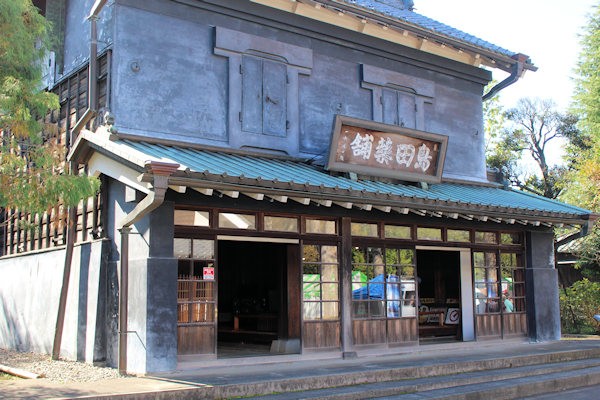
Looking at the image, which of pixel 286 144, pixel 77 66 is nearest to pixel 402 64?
pixel 286 144

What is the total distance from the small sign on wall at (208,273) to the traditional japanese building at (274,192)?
0.03 metres

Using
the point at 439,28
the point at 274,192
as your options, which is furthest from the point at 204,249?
the point at 439,28

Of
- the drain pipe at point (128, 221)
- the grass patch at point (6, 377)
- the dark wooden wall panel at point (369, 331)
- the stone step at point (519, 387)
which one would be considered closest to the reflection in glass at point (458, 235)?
the dark wooden wall panel at point (369, 331)

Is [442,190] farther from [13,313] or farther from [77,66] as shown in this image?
[13,313]

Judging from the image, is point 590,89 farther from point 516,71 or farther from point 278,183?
→ point 278,183

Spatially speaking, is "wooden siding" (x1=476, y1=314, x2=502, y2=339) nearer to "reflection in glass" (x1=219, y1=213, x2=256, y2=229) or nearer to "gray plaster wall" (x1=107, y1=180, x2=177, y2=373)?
"reflection in glass" (x1=219, y1=213, x2=256, y2=229)

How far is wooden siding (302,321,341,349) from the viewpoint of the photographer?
11.2 meters

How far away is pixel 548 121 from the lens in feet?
119

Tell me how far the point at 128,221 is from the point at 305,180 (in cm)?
290

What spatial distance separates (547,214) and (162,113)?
8.32 m

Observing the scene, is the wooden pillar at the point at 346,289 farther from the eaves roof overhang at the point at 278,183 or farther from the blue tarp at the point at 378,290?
the eaves roof overhang at the point at 278,183

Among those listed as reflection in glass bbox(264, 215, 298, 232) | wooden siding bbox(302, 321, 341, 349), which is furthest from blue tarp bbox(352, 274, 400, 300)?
reflection in glass bbox(264, 215, 298, 232)

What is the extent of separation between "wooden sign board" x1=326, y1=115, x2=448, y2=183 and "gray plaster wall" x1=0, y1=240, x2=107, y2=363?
179 inches

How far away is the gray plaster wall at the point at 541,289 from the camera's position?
577 inches
